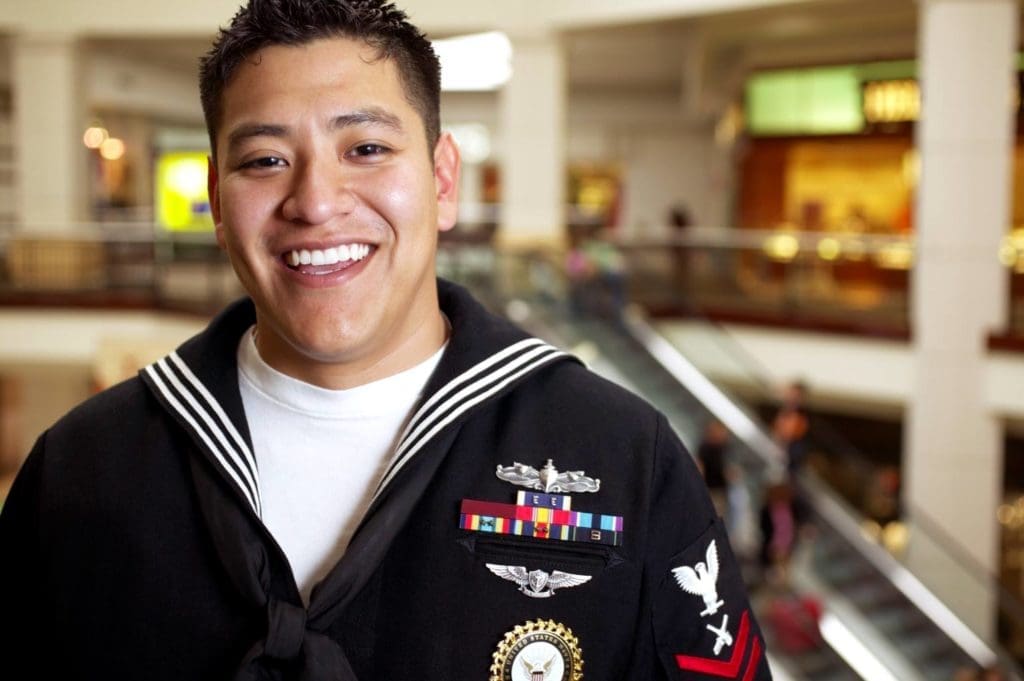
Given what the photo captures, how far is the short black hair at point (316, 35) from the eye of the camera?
203 centimetres

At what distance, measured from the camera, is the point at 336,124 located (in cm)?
201

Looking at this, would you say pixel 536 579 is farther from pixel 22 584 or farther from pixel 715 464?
pixel 715 464

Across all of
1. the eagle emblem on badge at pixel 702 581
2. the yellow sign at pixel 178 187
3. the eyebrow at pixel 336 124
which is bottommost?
the eagle emblem on badge at pixel 702 581

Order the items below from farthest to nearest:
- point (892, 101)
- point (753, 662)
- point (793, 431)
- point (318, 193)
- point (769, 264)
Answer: point (892, 101) → point (769, 264) → point (793, 431) → point (753, 662) → point (318, 193)

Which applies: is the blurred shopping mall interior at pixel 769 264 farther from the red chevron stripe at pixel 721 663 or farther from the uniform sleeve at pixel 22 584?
the red chevron stripe at pixel 721 663

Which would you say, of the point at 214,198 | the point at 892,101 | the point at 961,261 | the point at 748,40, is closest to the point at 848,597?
the point at 961,261

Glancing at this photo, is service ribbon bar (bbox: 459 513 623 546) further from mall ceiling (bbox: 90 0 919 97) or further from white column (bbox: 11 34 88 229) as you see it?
white column (bbox: 11 34 88 229)

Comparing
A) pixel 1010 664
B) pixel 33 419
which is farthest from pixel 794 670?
pixel 33 419

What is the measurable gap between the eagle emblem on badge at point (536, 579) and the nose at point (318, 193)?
611 millimetres

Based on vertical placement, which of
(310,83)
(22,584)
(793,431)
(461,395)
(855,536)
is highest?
(310,83)

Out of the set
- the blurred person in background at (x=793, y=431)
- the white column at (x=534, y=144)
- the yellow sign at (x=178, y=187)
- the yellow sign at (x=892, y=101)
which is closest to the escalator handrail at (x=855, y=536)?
the blurred person in background at (x=793, y=431)

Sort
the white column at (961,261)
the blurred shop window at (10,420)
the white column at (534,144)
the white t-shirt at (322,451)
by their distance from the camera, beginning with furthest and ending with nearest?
the blurred shop window at (10,420), the white column at (534,144), the white column at (961,261), the white t-shirt at (322,451)

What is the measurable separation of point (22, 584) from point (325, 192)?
0.87 m

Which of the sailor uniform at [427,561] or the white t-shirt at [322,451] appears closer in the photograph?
the sailor uniform at [427,561]
